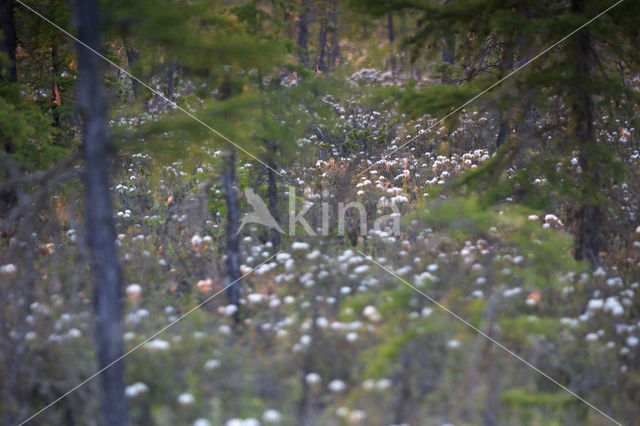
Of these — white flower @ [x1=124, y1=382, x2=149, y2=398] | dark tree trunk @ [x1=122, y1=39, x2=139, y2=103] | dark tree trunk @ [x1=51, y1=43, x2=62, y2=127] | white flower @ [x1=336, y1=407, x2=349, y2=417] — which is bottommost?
white flower @ [x1=124, y1=382, x2=149, y2=398]

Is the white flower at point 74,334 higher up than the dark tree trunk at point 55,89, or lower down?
lower down

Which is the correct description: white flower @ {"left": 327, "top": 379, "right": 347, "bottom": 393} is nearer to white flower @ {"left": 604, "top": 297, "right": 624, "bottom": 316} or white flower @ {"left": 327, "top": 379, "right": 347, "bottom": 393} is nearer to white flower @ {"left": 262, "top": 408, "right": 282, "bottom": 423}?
white flower @ {"left": 262, "top": 408, "right": 282, "bottom": 423}

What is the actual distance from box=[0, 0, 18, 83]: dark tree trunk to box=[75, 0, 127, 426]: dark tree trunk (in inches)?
163

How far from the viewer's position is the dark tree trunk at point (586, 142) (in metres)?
5.75

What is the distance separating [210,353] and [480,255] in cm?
350

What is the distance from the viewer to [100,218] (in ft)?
12.7

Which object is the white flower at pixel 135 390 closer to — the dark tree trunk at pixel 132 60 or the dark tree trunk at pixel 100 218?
the dark tree trunk at pixel 100 218

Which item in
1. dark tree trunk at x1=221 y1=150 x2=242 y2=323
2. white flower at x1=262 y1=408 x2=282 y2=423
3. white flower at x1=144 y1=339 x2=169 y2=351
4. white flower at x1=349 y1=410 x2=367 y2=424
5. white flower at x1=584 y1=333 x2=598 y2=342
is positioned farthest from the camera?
dark tree trunk at x1=221 y1=150 x2=242 y2=323

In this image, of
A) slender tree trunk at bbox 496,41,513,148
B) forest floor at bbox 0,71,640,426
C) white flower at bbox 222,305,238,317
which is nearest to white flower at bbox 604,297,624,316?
forest floor at bbox 0,71,640,426

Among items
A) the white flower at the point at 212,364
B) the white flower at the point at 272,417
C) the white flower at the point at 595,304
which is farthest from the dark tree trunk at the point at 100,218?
the white flower at the point at 595,304

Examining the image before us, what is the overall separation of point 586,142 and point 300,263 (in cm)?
374

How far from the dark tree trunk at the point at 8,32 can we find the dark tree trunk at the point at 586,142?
7.52 metres

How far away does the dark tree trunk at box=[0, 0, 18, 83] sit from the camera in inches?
278

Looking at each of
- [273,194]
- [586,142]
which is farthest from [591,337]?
[273,194]
